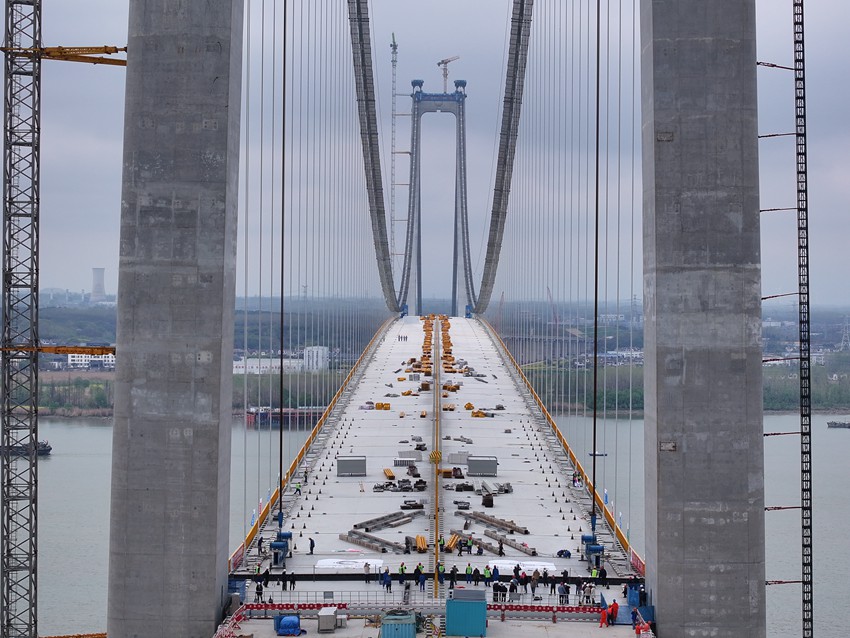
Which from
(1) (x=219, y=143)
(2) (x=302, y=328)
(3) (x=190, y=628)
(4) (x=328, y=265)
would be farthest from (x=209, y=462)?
(4) (x=328, y=265)

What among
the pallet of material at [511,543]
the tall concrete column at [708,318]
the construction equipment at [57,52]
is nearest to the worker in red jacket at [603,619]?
the tall concrete column at [708,318]

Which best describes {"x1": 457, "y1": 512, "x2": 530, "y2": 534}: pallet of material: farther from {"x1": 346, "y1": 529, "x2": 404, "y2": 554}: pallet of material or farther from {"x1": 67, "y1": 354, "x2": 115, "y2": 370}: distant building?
{"x1": 67, "y1": 354, "x2": 115, "y2": 370}: distant building

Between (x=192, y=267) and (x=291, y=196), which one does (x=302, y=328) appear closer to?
(x=291, y=196)

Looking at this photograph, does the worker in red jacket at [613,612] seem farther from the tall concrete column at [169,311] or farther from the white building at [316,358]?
the white building at [316,358]

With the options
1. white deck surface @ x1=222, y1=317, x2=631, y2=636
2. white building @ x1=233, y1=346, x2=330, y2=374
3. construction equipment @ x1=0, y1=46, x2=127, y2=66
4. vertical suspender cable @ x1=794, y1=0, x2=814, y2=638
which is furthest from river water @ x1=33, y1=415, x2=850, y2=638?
construction equipment @ x1=0, y1=46, x2=127, y2=66

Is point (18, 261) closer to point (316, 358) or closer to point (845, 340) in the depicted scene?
point (316, 358)
